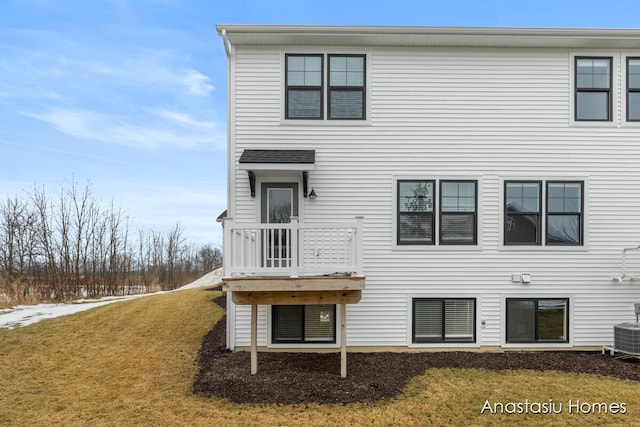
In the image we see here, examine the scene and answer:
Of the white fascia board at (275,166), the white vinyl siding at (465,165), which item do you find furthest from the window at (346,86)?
the white fascia board at (275,166)

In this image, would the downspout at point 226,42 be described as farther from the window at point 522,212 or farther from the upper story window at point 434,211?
the window at point 522,212

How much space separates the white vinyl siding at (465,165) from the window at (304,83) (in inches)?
10.2

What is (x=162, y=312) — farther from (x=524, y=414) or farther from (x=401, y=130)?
(x=524, y=414)

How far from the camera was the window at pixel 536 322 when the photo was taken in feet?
24.4

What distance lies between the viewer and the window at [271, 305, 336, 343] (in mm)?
7371

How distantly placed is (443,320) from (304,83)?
548 centimetres

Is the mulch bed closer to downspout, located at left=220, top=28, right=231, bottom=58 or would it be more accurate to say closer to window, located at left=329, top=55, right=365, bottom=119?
window, located at left=329, top=55, right=365, bottom=119

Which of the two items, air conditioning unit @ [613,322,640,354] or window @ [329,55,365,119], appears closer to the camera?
air conditioning unit @ [613,322,640,354]

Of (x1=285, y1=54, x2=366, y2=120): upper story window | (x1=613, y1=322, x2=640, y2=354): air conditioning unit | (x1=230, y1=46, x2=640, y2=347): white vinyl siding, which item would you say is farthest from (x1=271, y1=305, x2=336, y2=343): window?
(x1=613, y1=322, x2=640, y2=354): air conditioning unit

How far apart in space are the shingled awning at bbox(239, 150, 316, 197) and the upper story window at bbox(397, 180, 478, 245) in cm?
190

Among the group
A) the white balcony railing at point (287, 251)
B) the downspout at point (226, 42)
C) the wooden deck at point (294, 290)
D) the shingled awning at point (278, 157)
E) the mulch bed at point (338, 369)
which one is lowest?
the mulch bed at point (338, 369)

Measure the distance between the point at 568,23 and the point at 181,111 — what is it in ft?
50.0

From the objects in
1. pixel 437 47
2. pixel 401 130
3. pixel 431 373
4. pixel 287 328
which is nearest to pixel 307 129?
pixel 401 130

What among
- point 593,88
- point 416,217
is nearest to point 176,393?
point 416,217
